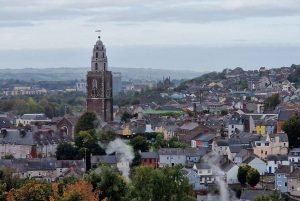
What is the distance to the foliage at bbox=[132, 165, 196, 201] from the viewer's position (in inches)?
1231

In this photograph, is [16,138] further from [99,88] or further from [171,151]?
[99,88]

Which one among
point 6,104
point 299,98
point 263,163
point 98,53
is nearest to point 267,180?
point 263,163

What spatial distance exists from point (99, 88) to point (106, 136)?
370 inches

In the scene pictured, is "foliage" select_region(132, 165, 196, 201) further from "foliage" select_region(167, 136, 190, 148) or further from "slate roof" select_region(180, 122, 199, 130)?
"slate roof" select_region(180, 122, 199, 130)

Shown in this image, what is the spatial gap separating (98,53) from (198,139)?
10.7 meters

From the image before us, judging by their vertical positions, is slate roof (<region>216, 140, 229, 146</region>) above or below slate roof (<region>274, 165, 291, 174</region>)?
above

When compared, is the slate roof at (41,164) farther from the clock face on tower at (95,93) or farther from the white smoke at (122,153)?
the clock face on tower at (95,93)

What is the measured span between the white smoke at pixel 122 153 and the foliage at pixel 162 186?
312 inches

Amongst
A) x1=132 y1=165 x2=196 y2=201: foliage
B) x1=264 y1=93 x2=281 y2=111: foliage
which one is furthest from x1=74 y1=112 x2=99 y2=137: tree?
x1=264 y1=93 x2=281 y2=111: foliage

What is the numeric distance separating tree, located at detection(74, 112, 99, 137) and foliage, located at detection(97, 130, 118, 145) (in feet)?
8.53

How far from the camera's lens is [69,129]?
170 feet

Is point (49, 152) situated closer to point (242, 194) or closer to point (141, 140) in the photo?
point (141, 140)

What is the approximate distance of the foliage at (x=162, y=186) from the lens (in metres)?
31.3

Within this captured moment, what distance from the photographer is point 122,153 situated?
44062mm
